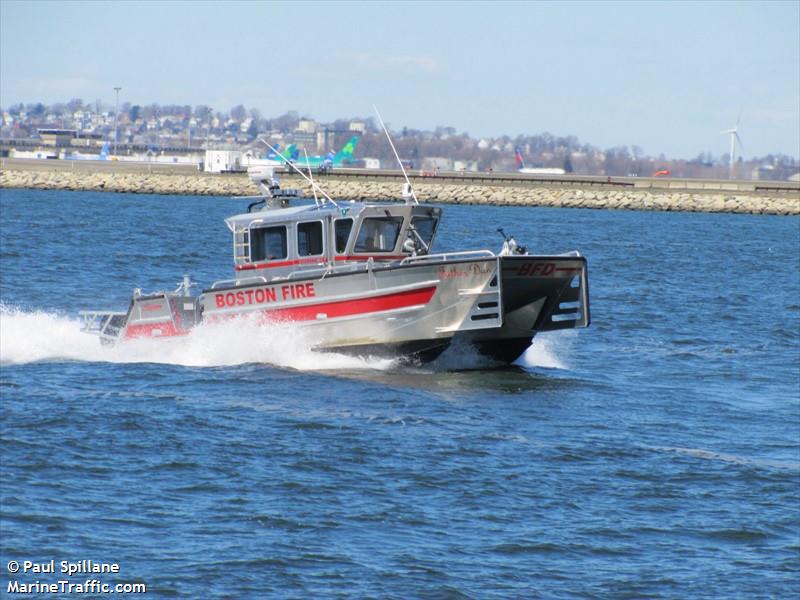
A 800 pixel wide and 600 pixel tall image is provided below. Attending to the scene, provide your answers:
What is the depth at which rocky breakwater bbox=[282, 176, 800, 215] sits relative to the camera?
102500mm

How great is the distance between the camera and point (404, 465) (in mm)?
16078

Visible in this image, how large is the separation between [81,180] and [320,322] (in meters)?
95.1

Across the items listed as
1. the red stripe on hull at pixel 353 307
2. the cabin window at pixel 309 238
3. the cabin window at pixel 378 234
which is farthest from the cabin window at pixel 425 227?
the cabin window at pixel 309 238

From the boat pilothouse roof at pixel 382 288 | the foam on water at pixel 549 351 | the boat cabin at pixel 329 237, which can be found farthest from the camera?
the foam on water at pixel 549 351

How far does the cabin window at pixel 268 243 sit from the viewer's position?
2331 cm

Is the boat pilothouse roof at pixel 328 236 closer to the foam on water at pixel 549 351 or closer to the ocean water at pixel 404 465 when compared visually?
the ocean water at pixel 404 465

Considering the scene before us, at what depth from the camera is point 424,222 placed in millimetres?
23203

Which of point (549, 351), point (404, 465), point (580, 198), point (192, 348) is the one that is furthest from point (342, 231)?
point (580, 198)

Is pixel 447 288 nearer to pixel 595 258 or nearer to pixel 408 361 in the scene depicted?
pixel 408 361

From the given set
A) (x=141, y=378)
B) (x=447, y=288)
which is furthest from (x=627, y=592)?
(x=141, y=378)

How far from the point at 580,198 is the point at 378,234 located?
278 ft

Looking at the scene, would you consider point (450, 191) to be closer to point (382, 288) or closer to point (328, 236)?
point (328, 236)

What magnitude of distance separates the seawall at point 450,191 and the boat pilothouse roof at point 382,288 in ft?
241

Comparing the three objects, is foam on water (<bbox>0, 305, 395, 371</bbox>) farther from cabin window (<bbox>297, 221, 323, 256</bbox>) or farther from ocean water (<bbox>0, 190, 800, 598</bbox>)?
cabin window (<bbox>297, 221, 323, 256</bbox>)
